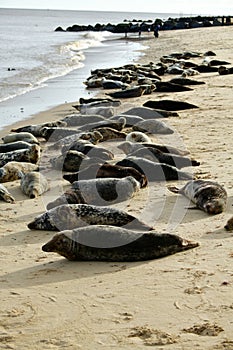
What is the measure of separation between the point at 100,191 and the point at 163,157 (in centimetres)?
149

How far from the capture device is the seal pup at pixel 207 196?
17.7 ft

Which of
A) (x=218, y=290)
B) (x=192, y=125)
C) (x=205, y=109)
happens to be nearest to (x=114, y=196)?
(x=218, y=290)

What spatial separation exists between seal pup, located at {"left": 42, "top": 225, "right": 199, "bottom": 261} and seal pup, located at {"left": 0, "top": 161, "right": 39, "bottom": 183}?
250cm

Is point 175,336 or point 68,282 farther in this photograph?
point 68,282

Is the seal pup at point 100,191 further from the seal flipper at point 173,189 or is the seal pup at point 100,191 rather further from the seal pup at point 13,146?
the seal pup at point 13,146

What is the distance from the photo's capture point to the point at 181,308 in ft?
11.7

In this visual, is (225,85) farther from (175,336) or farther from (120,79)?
(175,336)

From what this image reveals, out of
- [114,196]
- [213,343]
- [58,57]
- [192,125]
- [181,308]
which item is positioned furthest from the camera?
[58,57]

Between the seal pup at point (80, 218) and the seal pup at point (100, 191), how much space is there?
17.5 inches

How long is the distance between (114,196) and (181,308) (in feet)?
8.00

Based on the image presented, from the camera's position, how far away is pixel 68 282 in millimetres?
4031

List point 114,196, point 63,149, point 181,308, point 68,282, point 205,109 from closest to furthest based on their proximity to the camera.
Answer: point 181,308
point 68,282
point 114,196
point 63,149
point 205,109

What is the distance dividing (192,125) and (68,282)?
623cm

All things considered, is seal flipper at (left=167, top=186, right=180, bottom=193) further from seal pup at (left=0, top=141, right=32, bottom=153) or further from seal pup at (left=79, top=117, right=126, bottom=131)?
seal pup at (left=79, top=117, right=126, bottom=131)
